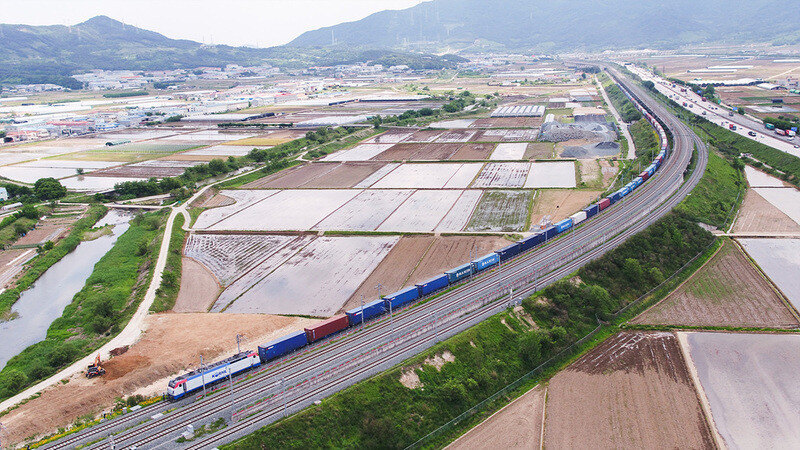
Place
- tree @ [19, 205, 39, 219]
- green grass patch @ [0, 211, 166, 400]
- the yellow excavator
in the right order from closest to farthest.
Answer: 1. the yellow excavator
2. green grass patch @ [0, 211, 166, 400]
3. tree @ [19, 205, 39, 219]

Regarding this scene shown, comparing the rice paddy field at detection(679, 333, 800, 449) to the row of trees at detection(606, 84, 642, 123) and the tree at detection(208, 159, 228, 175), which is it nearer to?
the tree at detection(208, 159, 228, 175)

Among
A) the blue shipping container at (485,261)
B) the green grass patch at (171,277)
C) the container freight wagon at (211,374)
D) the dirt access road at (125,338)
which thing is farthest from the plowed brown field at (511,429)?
the green grass patch at (171,277)

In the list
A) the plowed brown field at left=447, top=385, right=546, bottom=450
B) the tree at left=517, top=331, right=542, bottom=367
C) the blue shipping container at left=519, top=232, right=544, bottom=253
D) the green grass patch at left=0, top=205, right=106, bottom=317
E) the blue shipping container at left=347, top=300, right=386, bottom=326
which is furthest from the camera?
the blue shipping container at left=519, top=232, right=544, bottom=253

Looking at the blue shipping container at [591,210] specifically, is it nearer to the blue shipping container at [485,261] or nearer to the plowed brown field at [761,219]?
the plowed brown field at [761,219]

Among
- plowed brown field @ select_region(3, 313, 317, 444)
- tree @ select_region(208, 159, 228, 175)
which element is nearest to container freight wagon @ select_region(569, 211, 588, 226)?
plowed brown field @ select_region(3, 313, 317, 444)

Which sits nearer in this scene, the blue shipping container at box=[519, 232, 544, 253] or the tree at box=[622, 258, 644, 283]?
the tree at box=[622, 258, 644, 283]

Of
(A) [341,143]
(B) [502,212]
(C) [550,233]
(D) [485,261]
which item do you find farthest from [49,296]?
(A) [341,143]

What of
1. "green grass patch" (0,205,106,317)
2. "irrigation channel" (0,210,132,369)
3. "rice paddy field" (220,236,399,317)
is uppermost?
"rice paddy field" (220,236,399,317)
